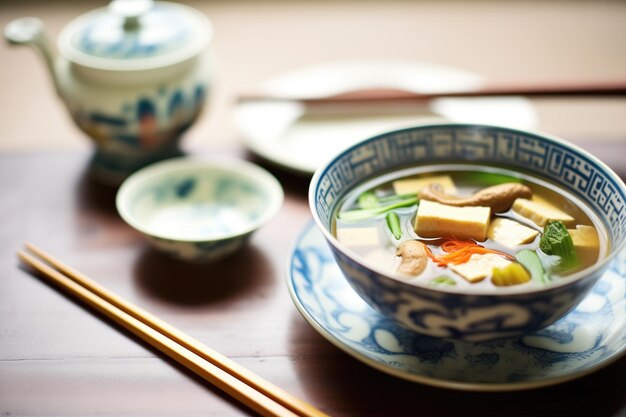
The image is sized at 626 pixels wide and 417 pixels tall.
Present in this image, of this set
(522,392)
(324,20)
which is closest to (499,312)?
(522,392)

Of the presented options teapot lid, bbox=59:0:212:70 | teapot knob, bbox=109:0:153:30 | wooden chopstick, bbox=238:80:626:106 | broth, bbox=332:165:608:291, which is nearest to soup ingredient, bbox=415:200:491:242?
broth, bbox=332:165:608:291

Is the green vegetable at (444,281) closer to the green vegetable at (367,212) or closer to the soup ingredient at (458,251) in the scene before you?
the soup ingredient at (458,251)

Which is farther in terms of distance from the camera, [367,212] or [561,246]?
[367,212]

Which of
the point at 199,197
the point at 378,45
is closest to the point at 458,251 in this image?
the point at 199,197

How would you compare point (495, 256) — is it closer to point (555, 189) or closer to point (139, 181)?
point (555, 189)

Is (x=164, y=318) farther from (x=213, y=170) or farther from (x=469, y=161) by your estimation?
(x=469, y=161)
